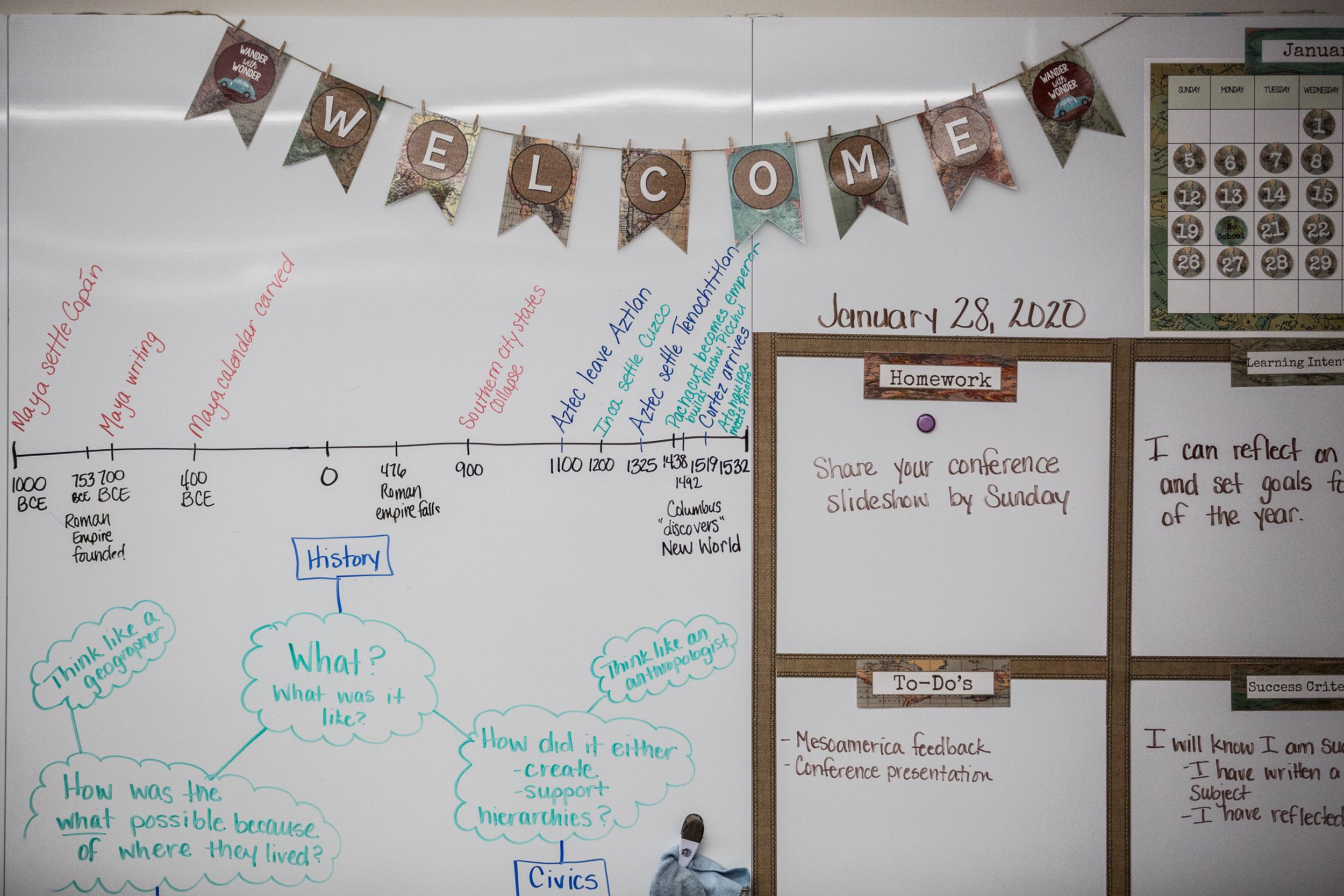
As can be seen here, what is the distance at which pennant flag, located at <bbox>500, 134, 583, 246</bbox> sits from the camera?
1676mm

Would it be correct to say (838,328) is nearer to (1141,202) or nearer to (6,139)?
(1141,202)

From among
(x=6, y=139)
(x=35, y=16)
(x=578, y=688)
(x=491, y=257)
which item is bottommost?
(x=578, y=688)

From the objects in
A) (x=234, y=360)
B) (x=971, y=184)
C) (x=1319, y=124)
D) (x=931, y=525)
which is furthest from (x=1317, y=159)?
(x=234, y=360)

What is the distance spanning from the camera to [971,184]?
1686mm

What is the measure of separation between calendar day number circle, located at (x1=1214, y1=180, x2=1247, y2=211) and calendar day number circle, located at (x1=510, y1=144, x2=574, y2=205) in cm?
133

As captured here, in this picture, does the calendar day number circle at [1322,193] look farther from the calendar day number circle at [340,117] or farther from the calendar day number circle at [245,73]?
the calendar day number circle at [245,73]

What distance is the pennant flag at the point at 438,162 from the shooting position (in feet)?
5.49

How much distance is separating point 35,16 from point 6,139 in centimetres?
26

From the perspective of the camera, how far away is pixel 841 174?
5.49 ft

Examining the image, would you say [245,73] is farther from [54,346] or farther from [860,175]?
[860,175]

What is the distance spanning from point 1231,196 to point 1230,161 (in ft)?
0.24

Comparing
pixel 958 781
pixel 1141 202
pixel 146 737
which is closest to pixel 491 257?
pixel 146 737

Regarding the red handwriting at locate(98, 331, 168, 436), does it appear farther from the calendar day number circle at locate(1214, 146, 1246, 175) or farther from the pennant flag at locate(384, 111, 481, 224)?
the calendar day number circle at locate(1214, 146, 1246, 175)

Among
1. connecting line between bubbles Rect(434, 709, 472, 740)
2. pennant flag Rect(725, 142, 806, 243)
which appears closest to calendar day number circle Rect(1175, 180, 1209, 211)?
pennant flag Rect(725, 142, 806, 243)
